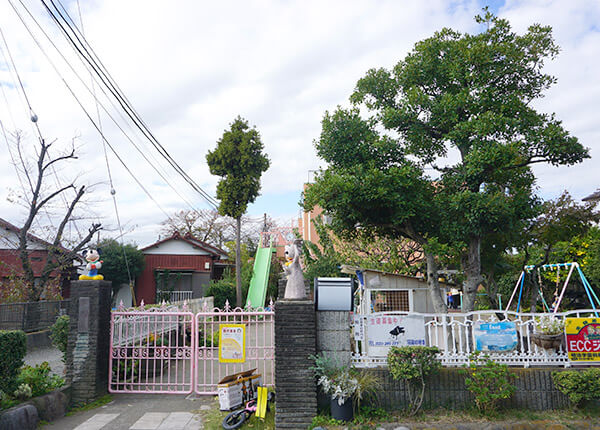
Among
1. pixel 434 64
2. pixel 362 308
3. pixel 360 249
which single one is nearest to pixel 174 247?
pixel 360 249

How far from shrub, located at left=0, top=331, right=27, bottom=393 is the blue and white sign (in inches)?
276

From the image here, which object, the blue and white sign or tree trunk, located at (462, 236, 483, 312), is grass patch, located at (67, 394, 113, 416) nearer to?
the blue and white sign

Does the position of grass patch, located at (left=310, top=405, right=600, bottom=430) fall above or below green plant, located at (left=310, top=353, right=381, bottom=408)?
below

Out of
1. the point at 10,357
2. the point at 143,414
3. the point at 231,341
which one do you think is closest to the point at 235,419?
the point at 231,341

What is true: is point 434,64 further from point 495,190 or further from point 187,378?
point 187,378

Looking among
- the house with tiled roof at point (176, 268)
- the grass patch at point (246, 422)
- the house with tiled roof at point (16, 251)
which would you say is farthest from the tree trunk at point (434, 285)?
the house with tiled roof at point (176, 268)

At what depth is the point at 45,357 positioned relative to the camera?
36.8 ft

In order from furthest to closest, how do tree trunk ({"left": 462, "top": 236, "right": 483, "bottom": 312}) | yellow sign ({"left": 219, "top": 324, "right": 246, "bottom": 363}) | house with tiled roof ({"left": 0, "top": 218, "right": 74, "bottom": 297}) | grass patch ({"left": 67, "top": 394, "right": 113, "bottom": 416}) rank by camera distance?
1. house with tiled roof ({"left": 0, "top": 218, "right": 74, "bottom": 297})
2. tree trunk ({"left": 462, "top": 236, "right": 483, "bottom": 312})
3. yellow sign ({"left": 219, "top": 324, "right": 246, "bottom": 363})
4. grass patch ({"left": 67, "top": 394, "right": 113, "bottom": 416})

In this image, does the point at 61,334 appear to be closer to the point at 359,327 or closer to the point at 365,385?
the point at 359,327

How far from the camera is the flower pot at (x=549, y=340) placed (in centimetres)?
625

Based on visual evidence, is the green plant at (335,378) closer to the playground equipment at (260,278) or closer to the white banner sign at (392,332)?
the white banner sign at (392,332)

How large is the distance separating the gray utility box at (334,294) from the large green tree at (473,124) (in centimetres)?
200

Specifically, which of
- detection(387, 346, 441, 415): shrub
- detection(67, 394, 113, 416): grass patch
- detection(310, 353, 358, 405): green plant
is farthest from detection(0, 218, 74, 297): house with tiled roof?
detection(387, 346, 441, 415): shrub

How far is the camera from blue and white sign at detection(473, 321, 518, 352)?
635cm
